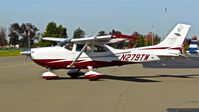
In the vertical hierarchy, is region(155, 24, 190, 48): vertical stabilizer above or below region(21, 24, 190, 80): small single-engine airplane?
above

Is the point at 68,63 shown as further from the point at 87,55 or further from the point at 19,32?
the point at 19,32

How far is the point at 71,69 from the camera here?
64.1ft

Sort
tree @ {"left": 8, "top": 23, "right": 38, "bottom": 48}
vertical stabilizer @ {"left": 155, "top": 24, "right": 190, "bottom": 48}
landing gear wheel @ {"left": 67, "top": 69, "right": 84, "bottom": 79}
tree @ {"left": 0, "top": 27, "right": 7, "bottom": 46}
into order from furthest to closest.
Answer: tree @ {"left": 8, "top": 23, "right": 38, "bottom": 48}
tree @ {"left": 0, "top": 27, "right": 7, "bottom": 46}
vertical stabilizer @ {"left": 155, "top": 24, "right": 190, "bottom": 48}
landing gear wheel @ {"left": 67, "top": 69, "right": 84, "bottom": 79}

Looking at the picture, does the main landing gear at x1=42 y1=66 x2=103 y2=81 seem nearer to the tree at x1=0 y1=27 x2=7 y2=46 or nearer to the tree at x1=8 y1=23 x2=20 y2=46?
the tree at x1=0 y1=27 x2=7 y2=46

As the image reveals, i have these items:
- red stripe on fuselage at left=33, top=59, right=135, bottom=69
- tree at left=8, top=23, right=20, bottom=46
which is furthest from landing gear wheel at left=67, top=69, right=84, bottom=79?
tree at left=8, top=23, right=20, bottom=46

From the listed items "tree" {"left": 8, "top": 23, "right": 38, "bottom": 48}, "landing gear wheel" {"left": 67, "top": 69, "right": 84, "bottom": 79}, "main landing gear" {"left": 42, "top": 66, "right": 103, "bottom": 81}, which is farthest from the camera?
"tree" {"left": 8, "top": 23, "right": 38, "bottom": 48}

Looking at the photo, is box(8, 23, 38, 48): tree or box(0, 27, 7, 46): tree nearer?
box(0, 27, 7, 46): tree

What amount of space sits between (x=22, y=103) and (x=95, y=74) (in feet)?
24.8

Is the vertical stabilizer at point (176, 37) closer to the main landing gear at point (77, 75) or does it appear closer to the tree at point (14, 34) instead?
the main landing gear at point (77, 75)

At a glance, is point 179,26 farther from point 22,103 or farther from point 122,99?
point 22,103

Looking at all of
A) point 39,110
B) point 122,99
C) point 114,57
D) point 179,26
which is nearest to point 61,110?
point 39,110

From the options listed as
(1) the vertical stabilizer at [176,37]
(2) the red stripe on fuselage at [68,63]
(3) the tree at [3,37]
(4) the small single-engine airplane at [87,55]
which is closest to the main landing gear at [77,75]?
(4) the small single-engine airplane at [87,55]

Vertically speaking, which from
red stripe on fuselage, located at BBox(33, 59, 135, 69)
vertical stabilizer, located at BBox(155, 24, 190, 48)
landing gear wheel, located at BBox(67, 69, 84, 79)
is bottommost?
landing gear wheel, located at BBox(67, 69, 84, 79)

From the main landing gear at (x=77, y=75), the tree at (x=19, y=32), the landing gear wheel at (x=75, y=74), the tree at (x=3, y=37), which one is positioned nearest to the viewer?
the main landing gear at (x=77, y=75)
